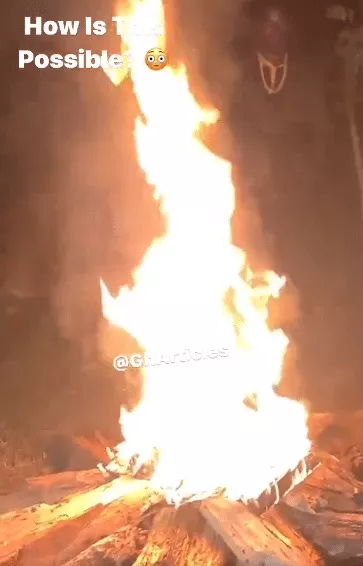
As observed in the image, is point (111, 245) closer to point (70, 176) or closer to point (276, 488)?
point (70, 176)

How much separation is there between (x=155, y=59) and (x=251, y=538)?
1011mm

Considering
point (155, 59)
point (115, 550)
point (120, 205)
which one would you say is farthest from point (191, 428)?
point (155, 59)

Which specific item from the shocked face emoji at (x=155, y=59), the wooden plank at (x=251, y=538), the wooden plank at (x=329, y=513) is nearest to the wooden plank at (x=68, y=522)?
the wooden plank at (x=251, y=538)

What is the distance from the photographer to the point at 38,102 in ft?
4.22

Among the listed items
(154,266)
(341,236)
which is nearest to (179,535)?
(154,266)

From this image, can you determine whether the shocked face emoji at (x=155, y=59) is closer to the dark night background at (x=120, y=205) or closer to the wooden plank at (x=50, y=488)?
the dark night background at (x=120, y=205)

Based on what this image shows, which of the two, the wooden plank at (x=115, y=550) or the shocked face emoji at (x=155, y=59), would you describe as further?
the shocked face emoji at (x=155, y=59)

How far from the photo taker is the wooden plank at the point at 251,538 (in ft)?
4.09

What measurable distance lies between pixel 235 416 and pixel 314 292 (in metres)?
0.31
